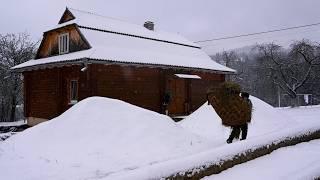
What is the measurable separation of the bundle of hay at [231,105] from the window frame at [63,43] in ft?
38.5

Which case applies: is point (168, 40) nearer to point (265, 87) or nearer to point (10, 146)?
point (10, 146)

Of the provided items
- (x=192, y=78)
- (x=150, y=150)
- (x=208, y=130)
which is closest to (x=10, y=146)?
(x=150, y=150)

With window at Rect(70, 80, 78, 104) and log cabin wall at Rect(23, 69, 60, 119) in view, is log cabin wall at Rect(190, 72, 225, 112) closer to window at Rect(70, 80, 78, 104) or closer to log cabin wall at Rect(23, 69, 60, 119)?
window at Rect(70, 80, 78, 104)

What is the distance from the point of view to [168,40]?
23.4 m

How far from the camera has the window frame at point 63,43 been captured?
18859 mm

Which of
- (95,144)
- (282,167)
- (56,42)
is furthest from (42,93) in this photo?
(282,167)

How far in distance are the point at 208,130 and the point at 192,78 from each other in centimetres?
816

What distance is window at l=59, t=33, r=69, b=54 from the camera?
18.9 meters

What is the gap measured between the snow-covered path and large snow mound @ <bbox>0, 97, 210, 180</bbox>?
1940 millimetres

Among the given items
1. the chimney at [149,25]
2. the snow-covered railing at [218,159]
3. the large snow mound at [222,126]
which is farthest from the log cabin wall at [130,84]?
the snow-covered railing at [218,159]

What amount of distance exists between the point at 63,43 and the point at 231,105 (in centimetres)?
1278

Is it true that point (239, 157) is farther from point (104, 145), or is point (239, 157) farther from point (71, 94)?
A: point (71, 94)

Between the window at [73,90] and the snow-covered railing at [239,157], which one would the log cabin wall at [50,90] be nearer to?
the window at [73,90]

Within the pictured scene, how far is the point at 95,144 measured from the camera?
27.4ft
